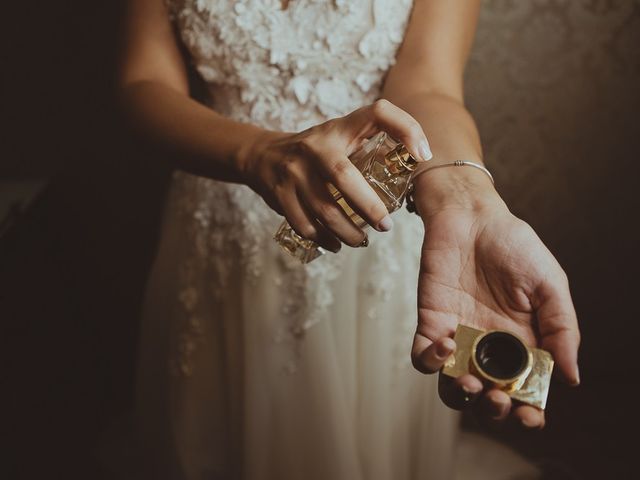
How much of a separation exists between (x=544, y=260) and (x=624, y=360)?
1351 mm

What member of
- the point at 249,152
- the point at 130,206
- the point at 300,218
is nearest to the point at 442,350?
the point at 300,218

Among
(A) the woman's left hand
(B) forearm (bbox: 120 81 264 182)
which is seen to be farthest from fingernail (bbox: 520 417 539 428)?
(B) forearm (bbox: 120 81 264 182)

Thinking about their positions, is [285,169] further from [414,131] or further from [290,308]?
[290,308]

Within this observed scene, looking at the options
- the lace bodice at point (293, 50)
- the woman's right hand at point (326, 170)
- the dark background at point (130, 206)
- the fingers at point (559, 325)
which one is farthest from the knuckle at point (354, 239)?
the dark background at point (130, 206)

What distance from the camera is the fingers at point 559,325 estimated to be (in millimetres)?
595

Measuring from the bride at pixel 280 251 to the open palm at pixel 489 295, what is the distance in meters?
0.04

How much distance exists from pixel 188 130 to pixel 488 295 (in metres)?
0.50

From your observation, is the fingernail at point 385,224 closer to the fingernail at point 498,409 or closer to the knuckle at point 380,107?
the knuckle at point 380,107

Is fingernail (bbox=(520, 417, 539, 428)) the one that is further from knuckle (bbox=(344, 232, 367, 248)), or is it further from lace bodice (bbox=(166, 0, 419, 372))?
lace bodice (bbox=(166, 0, 419, 372))

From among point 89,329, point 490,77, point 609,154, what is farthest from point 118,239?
point 609,154

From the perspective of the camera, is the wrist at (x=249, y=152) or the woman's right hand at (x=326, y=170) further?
the wrist at (x=249, y=152)

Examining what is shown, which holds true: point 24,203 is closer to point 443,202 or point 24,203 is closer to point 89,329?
point 89,329

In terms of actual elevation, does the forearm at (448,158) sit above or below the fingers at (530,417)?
above

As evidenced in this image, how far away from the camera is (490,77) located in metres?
1.47
